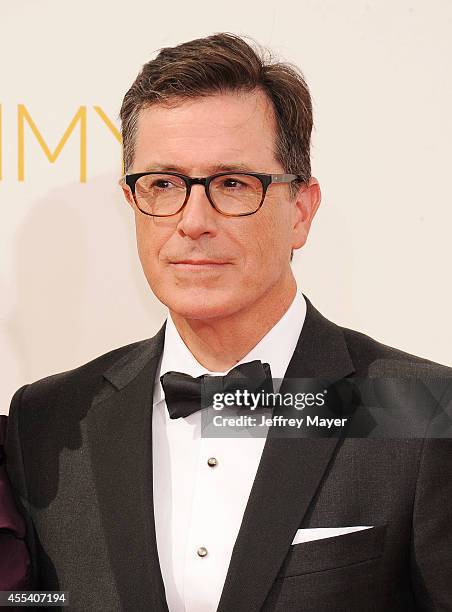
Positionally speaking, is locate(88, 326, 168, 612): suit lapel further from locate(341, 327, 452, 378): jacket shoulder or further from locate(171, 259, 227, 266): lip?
locate(341, 327, 452, 378): jacket shoulder

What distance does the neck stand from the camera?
181cm

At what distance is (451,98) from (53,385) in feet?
3.48

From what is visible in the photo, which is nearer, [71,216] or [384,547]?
[384,547]

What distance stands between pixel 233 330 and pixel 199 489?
301 millimetres

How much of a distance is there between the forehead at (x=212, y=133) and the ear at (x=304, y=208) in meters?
0.11

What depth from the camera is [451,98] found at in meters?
2.13

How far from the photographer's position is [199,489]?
5.72 feet

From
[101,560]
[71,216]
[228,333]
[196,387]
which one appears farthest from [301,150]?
[101,560]

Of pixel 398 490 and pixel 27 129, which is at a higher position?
pixel 27 129

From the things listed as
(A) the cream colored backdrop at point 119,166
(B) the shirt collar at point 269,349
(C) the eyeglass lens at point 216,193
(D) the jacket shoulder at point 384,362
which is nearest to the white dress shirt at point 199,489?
(B) the shirt collar at point 269,349

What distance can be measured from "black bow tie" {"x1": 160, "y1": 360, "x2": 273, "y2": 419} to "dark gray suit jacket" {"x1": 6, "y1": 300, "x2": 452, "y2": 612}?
2.1 inches

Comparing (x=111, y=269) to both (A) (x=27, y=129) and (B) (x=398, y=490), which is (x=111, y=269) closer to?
(A) (x=27, y=129)

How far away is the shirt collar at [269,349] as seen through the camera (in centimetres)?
183

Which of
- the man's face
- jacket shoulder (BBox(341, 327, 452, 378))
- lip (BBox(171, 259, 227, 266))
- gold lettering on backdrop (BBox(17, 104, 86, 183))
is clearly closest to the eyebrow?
the man's face
